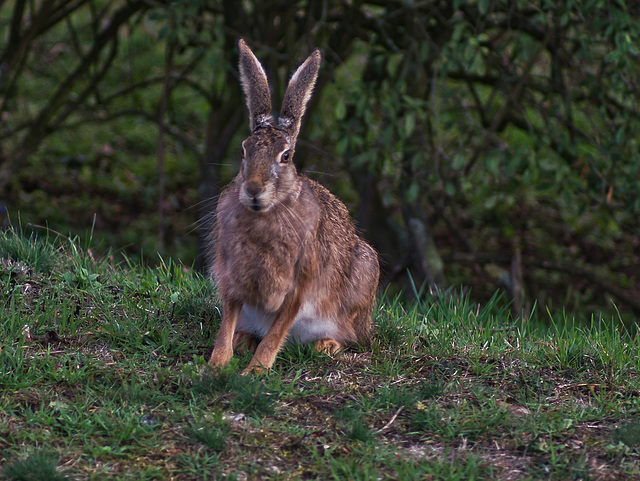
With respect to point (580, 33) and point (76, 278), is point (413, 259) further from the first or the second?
point (76, 278)

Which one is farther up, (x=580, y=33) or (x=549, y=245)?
(x=580, y=33)

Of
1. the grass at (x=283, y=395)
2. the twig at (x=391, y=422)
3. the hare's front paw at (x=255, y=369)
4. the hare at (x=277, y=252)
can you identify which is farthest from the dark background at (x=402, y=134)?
the twig at (x=391, y=422)

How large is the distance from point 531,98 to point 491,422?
4338 millimetres

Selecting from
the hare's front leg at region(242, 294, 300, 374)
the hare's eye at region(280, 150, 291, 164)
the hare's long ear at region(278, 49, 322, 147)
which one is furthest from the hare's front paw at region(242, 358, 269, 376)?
the hare's long ear at region(278, 49, 322, 147)

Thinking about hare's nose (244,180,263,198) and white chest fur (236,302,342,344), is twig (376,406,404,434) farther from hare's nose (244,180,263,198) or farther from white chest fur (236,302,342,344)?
hare's nose (244,180,263,198)

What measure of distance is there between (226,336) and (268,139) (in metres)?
1.04

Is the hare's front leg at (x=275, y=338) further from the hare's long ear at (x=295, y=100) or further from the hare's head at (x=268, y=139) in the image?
the hare's long ear at (x=295, y=100)

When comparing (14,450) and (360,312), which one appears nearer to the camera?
(14,450)

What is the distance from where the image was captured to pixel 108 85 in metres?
10.8

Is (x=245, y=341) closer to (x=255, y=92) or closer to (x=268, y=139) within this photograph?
(x=268, y=139)

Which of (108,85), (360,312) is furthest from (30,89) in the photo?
(360,312)

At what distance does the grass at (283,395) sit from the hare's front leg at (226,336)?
0.11m

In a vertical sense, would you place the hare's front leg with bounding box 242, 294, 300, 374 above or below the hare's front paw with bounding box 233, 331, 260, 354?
above

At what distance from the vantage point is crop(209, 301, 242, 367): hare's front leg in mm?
4242
